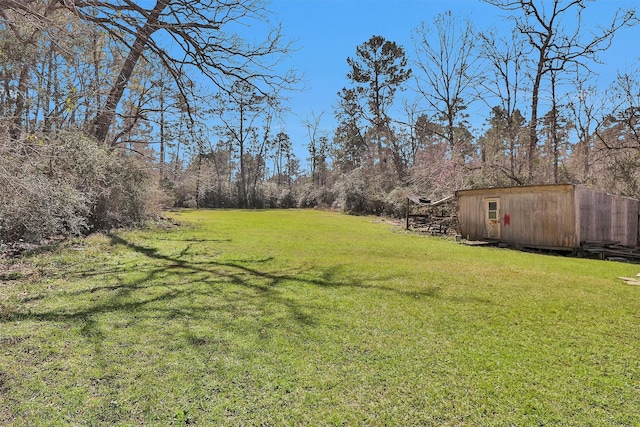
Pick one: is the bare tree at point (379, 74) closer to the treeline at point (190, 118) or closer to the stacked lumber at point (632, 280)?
the treeline at point (190, 118)

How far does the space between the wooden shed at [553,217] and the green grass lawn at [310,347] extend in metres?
4.78

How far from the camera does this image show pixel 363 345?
358 cm

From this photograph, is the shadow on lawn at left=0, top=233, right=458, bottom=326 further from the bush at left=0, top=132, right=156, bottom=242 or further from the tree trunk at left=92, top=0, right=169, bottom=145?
the tree trunk at left=92, top=0, right=169, bottom=145

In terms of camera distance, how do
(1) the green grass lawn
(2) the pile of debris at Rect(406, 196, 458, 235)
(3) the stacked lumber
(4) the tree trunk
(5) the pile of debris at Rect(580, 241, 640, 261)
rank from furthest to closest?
(2) the pile of debris at Rect(406, 196, 458, 235) < (5) the pile of debris at Rect(580, 241, 640, 261) < (3) the stacked lumber < (4) the tree trunk < (1) the green grass lawn

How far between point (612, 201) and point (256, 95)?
12866 mm

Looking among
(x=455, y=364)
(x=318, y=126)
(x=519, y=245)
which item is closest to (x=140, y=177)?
(x=455, y=364)

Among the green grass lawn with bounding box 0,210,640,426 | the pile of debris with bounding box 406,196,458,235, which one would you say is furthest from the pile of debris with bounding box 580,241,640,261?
the pile of debris with bounding box 406,196,458,235

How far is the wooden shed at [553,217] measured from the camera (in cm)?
1085

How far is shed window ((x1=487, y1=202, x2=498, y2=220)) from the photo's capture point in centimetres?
1295

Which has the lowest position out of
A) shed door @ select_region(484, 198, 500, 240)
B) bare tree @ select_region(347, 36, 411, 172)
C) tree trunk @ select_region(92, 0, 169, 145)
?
shed door @ select_region(484, 198, 500, 240)

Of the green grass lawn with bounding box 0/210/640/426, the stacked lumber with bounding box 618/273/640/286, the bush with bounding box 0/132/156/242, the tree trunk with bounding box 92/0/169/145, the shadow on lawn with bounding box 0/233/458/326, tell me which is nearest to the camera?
the green grass lawn with bounding box 0/210/640/426

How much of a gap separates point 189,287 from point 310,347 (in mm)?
3015

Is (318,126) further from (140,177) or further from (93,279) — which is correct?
(93,279)

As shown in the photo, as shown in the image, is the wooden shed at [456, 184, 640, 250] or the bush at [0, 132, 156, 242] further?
the wooden shed at [456, 184, 640, 250]
